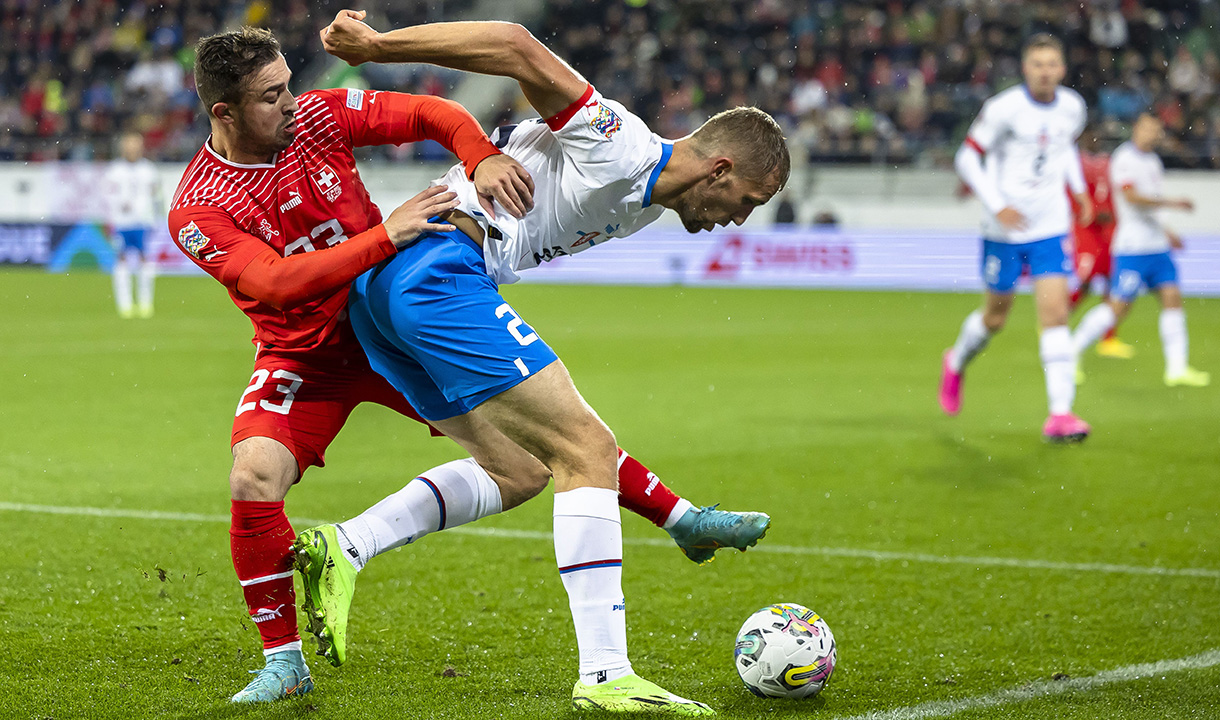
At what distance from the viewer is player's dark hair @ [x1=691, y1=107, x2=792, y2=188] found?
344 cm

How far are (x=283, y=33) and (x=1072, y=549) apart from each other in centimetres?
2275

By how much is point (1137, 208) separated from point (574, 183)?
840cm

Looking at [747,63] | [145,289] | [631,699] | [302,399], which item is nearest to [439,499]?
[302,399]

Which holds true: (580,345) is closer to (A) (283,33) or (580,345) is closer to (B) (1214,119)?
(B) (1214,119)

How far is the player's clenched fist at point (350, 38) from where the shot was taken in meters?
3.43

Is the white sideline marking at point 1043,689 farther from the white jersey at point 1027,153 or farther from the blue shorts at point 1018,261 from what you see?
the white jersey at point 1027,153

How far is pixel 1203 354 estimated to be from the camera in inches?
495

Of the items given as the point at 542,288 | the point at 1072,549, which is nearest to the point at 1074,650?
the point at 1072,549

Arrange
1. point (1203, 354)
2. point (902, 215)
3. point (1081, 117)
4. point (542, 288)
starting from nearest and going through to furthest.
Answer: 1. point (1081, 117)
2. point (1203, 354)
3. point (542, 288)
4. point (902, 215)

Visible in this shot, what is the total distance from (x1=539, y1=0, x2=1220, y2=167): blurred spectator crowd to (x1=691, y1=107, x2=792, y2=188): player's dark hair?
18462 mm

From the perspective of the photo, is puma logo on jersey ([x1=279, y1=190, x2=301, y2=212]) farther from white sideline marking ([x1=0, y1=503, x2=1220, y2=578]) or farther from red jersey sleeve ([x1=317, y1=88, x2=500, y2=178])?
white sideline marking ([x1=0, y1=503, x2=1220, y2=578])

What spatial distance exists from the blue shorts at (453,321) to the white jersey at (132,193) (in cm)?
1348

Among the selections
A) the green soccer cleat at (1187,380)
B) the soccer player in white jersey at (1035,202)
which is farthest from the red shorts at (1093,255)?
the soccer player in white jersey at (1035,202)

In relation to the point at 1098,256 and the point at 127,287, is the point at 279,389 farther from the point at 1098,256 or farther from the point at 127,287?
the point at 127,287
